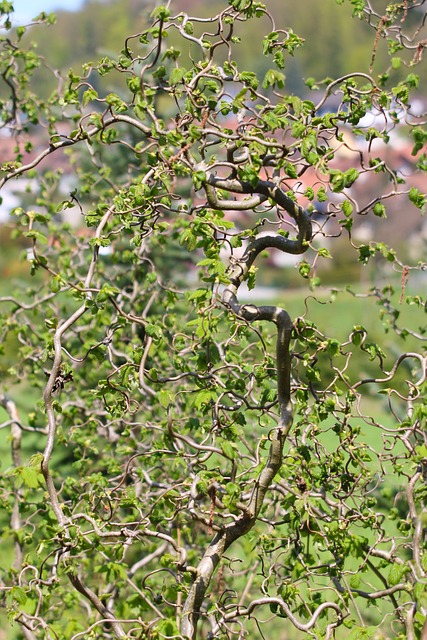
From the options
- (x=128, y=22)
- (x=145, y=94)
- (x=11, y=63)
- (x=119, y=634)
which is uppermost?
(x=128, y=22)

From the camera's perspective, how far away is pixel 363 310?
89.5ft

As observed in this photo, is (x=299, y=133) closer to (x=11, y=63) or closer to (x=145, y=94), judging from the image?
(x=145, y=94)

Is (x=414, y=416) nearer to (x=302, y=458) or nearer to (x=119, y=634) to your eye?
(x=302, y=458)

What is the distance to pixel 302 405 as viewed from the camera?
3.29 m

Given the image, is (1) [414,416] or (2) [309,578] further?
(2) [309,578]

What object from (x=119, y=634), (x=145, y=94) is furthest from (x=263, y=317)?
(x=119, y=634)

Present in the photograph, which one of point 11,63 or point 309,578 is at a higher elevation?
point 11,63

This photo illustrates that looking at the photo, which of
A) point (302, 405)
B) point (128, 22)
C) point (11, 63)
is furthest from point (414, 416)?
point (128, 22)

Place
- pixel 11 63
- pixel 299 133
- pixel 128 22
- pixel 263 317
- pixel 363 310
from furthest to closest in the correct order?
pixel 128 22 → pixel 363 310 → pixel 11 63 → pixel 263 317 → pixel 299 133

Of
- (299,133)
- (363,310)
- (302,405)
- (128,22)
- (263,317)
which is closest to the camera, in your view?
(299,133)

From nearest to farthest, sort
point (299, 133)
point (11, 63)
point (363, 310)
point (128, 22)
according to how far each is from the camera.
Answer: point (299, 133)
point (11, 63)
point (363, 310)
point (128, 22)

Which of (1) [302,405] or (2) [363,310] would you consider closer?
(1) [302,405]

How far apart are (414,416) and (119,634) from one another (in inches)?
49.6

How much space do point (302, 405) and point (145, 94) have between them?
4.18 ft
